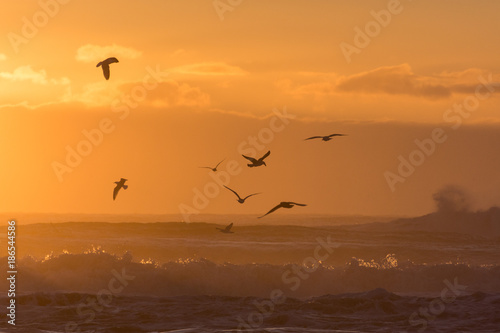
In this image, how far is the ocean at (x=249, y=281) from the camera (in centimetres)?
2295

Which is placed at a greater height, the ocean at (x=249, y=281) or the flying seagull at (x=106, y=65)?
the flying seagull at (x=106, y=65)

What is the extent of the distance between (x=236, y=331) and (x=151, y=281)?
12.5m

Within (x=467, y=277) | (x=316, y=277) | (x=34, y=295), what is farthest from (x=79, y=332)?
(x=467, y=277)

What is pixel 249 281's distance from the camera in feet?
111

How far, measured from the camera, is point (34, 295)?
85.7 feet

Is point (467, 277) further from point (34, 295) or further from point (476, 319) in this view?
point (34, 295)

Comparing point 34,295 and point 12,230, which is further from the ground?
point 12,230

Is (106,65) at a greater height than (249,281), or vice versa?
(106,65)

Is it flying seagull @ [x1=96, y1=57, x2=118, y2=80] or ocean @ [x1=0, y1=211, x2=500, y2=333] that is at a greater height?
flying seagull @ [x1=96, y1=57, x2=118, y2=80]

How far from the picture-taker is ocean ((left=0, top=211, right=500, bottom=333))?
75.3 ft

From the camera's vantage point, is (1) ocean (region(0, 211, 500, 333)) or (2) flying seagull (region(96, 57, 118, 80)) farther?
(1) ocean (region(0, 211, 500, 333))

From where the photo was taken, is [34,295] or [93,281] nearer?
[34,295]

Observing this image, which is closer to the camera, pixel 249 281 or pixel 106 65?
pixel 106 65

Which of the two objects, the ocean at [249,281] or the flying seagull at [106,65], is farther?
the ocean at [249,281]
